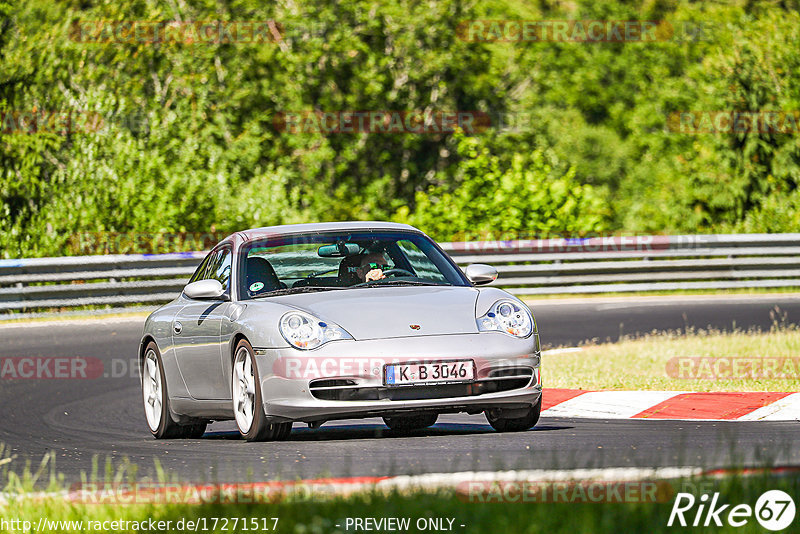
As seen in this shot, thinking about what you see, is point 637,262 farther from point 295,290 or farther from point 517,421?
point 295,290

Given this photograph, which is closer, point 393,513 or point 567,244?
point 393,513

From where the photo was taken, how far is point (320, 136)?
37.4 m

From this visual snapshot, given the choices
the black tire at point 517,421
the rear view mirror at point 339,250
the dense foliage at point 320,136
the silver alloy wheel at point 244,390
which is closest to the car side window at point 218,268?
the rear view mirror at point 339,250

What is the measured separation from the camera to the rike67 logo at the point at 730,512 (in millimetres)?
4652

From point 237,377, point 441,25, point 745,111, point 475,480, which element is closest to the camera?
point 475,480

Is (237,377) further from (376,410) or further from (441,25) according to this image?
(441,25)

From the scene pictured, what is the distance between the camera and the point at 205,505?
522 cm

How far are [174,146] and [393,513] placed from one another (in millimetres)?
22153

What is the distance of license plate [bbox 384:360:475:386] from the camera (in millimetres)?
7871

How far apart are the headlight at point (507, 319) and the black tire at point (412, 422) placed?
1486mm

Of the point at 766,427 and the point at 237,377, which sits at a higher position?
the point at 237,377

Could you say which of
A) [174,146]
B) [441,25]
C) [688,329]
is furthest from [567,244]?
[441,25]

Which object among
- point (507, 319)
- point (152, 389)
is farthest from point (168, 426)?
point (507, 319)

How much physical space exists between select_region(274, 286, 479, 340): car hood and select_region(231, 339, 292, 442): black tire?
1.39 ft
